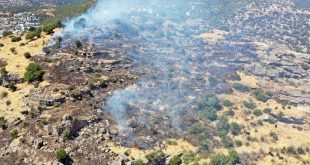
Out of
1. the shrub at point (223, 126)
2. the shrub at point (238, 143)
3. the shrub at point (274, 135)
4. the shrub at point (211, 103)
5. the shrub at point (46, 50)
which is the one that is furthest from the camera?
the shrub at point (211, 103)

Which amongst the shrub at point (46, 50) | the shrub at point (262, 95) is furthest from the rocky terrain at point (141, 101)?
the shrub at point (262, 95)

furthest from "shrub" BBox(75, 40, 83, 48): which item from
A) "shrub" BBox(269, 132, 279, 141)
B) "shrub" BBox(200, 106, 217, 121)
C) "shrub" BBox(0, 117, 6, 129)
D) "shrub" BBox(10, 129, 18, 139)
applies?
"shrub" BBox(269, 132, 279, 141)

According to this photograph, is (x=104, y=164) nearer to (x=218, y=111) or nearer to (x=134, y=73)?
(x=134, y=73)

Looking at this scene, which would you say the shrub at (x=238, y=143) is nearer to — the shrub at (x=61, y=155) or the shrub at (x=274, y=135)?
the shrub at (x=274, y=135)

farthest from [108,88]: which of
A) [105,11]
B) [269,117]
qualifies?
[105,11]

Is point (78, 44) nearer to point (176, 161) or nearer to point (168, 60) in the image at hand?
point (168, 60)

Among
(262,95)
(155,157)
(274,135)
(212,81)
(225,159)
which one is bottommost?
(274,135)

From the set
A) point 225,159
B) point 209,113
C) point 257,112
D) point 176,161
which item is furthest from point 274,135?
point 176,161
